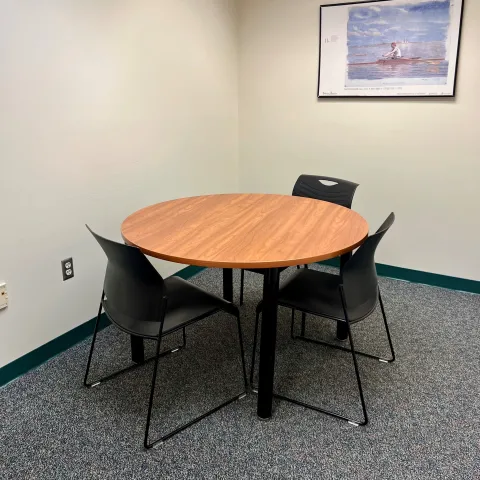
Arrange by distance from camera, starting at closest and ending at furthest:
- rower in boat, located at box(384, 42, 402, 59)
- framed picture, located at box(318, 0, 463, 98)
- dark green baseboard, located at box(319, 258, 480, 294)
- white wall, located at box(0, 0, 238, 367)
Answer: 1. white wall, located at box(0, 0, 238, 367)
2. framed picture, located at box(318, 0, 463, 98)
3. rower in boat, located at box(384, 42, 402, 59)
4. dark green baseboard, located at box(319, 258, 480, 294)

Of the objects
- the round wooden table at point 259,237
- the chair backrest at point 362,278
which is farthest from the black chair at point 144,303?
the chair backrest at point 362,278

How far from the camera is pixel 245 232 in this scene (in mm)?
1850

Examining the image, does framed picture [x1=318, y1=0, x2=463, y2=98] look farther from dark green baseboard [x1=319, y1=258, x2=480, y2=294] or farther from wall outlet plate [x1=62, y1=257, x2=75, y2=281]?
wall outlet plate [x1=62, y1=257, x2=75, y2=281]

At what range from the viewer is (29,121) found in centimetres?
195

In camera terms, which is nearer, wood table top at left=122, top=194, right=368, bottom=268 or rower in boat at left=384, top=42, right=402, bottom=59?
wood table top at left=122, top=194, right=368, bottom=268

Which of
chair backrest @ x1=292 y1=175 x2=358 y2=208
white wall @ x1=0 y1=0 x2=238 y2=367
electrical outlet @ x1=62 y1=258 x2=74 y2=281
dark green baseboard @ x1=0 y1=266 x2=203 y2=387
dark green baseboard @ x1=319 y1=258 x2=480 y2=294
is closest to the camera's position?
white wall @ x1=0 y1=0 x2=238 y2=367

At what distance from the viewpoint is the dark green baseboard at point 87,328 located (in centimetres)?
207

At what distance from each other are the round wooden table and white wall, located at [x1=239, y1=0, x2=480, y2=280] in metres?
1.08

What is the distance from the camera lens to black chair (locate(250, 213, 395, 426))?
1.70m

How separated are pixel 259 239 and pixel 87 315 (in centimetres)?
124

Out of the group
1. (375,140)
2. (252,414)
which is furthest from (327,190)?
(252,414)

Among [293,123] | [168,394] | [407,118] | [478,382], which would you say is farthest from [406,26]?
[168,394]

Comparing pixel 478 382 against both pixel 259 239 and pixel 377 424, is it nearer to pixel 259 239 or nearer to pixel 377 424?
pixel 377 424

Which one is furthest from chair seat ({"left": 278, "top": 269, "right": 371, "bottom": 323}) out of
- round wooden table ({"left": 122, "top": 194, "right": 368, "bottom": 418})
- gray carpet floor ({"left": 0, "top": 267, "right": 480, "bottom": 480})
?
gray carpet floor ({"left": 0, "top": 267, "right": 480, "bottom": 480})
